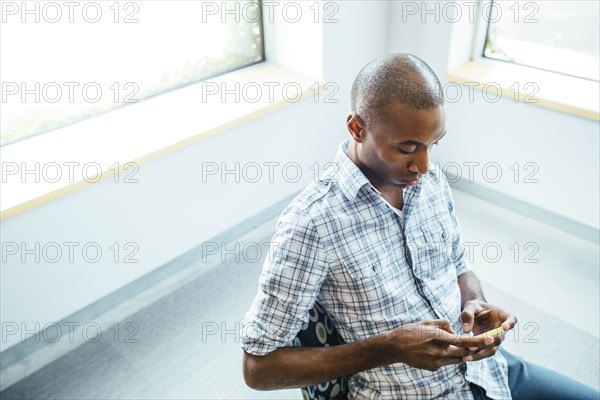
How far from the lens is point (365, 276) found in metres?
1.20

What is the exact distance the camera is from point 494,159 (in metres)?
2.85

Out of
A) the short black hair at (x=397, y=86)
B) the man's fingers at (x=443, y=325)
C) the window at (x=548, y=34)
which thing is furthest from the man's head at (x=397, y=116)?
the window at (x=548, y=34)

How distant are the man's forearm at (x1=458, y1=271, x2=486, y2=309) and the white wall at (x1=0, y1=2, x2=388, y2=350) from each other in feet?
4.11

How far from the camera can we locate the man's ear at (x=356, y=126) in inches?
48.6

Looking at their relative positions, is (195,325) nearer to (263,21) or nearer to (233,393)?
(233,393)

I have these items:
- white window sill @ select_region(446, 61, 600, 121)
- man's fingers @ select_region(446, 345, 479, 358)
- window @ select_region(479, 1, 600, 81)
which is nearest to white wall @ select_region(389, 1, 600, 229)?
white window sill @ select_region(446, 61, 600, 121)

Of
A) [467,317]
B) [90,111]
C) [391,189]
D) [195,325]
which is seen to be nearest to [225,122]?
[90,111]

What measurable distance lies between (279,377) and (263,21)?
200 cm

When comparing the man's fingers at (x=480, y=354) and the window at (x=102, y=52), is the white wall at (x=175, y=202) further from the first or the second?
the man's fingers at (x=480, y=354)

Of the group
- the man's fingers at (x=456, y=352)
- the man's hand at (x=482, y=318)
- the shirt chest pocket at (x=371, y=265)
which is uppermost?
the shirt chest pocket at (x=371, y=265)

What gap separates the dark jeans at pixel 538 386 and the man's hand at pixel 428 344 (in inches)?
9.7

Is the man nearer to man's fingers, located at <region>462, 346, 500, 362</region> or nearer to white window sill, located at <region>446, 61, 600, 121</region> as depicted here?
man's fingers, located at <region>462, 346, 500, 362</region>

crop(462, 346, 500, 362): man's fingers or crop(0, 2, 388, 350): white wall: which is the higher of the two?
crop(462, 346, 500, 362): man's fingers

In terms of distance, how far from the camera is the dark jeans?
→ 1332 millimetres
